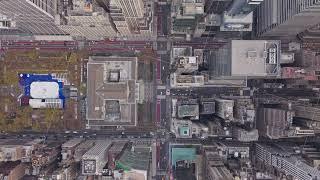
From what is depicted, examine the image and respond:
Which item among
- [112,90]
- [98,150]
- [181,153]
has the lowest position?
[181,153]

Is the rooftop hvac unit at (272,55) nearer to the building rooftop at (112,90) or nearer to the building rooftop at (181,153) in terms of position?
the building rooftop at (112,90)

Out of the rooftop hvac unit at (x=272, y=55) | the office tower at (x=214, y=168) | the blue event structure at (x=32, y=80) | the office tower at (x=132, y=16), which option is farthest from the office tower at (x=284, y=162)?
the blue event structure at (x=32, y=80)

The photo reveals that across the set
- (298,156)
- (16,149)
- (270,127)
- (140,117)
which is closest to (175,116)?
(140,117)

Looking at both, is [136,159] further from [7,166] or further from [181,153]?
[7,166]

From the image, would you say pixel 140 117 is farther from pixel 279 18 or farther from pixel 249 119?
pixel 279 18

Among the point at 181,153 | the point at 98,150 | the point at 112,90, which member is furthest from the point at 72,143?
the point at 181,153

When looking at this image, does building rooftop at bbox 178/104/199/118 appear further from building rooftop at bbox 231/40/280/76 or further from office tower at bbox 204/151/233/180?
building rooftop at bbox 231/40/280/76
